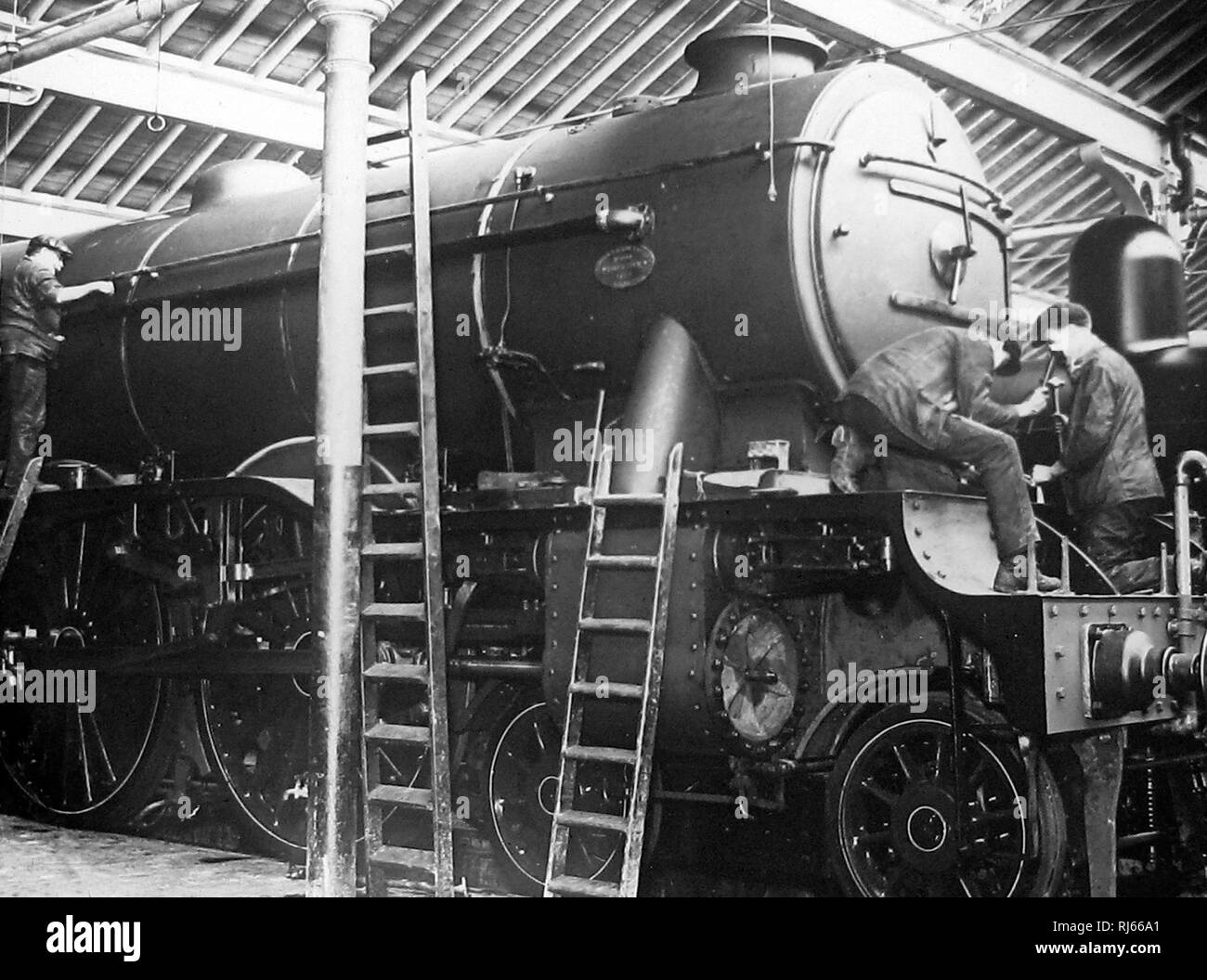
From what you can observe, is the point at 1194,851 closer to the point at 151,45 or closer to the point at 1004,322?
the point at 1004,322

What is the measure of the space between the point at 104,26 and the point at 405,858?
426 cm

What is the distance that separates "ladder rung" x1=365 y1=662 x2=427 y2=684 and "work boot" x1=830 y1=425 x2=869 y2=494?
5.29 feet

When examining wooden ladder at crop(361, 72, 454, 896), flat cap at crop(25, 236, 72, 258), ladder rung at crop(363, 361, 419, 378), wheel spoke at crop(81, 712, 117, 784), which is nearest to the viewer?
wooden ladder at crop(361, 72, 454, 896)

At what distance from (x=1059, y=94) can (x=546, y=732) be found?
135 inches

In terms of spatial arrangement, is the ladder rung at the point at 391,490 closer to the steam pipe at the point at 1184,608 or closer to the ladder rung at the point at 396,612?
the ladder rung at the point at 396,612

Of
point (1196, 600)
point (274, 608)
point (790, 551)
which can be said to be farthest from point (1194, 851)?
point (274, 608)

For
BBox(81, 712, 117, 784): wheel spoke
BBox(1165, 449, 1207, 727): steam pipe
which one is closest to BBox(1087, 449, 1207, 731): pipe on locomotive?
BBox(1165, 449, 1207, 727): steam pipe

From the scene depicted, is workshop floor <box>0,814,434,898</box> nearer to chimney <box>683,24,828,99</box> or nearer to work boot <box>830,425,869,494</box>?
work boot <box>830,425,869,494</box>

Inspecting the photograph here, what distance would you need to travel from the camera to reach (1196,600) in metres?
5.12

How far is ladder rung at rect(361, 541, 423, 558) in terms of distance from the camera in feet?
17.7

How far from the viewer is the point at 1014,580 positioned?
4.86 metres

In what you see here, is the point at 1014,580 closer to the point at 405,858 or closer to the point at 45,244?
the point at 405,858
